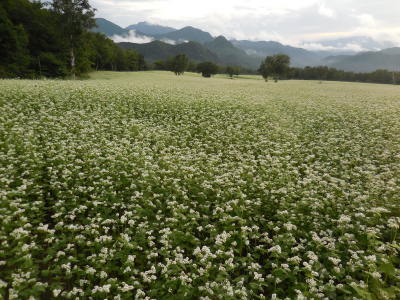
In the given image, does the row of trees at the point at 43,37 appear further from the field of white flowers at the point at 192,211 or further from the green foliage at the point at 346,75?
the green foliage at the point at 346,75

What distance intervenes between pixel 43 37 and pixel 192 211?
72.0m

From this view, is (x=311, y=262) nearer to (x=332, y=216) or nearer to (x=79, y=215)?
(x=332, y=216)

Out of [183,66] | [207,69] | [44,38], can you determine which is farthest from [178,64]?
[44,38]

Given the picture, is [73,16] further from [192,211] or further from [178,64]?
[178,64]

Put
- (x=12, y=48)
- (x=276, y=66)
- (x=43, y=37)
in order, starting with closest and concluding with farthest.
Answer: (x=12, y=48) < (x=43, y=37) < (x=276, y=66)

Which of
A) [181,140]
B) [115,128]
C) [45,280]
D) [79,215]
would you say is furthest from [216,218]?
[115,128]

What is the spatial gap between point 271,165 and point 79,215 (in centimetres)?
809

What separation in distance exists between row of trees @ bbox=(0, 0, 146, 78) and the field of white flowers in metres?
44.4

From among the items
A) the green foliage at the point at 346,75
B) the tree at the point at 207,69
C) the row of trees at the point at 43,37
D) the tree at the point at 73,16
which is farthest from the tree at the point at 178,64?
the tree at the point at 73,16

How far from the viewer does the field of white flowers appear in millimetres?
5848

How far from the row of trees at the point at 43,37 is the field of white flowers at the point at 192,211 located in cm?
4435

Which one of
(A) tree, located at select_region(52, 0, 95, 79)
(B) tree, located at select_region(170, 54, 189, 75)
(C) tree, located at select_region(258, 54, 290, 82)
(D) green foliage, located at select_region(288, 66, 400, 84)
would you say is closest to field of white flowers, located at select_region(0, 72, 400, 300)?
(A) tree, located at select_region(52, 0, 95, 79)

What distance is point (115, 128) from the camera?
16297 millimetres

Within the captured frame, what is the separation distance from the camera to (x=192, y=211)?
7.93 metres
